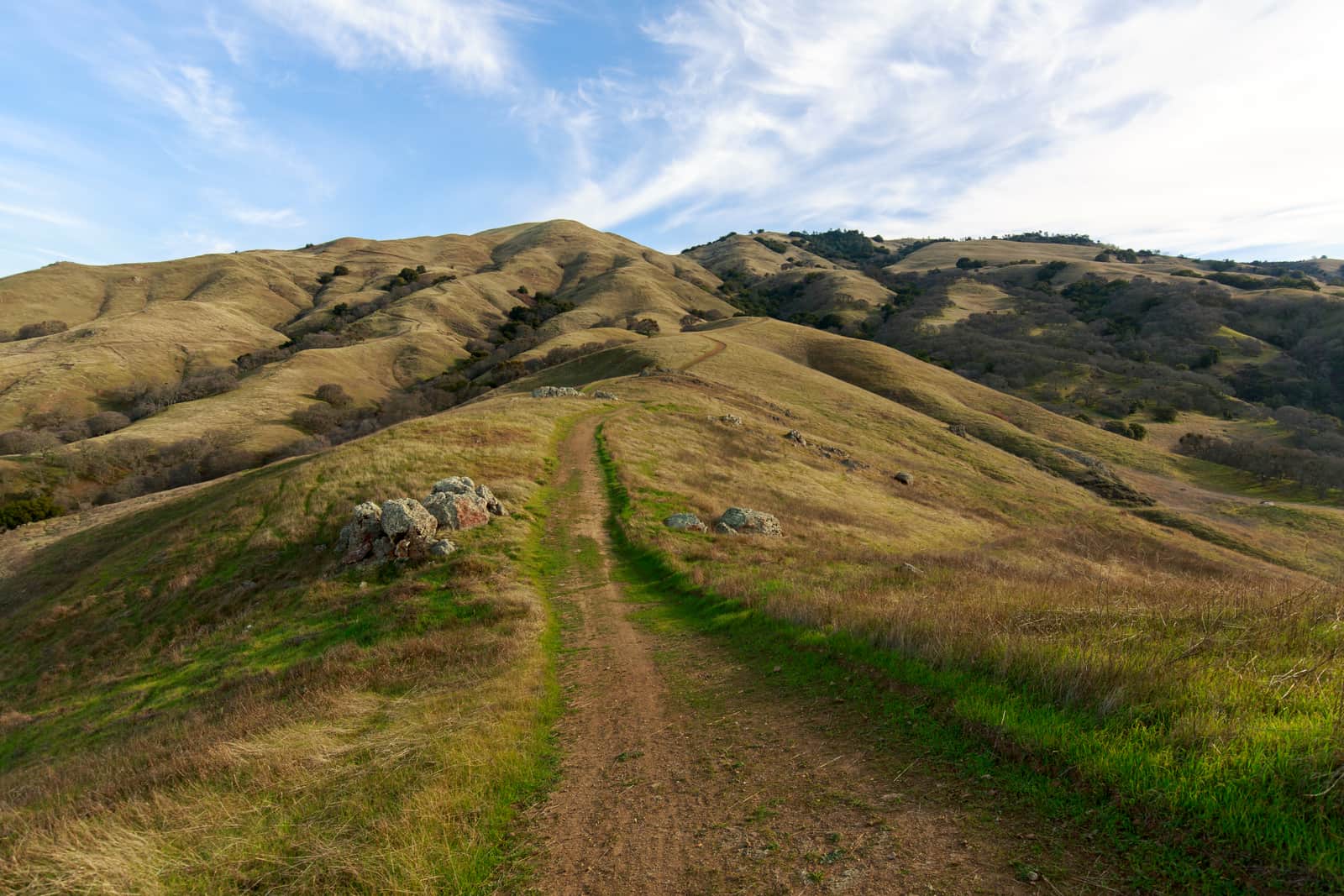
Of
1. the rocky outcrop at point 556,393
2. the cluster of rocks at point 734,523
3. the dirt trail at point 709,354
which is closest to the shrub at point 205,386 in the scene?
the rocky outcrop at point 556,393

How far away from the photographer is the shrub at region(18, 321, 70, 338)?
102m

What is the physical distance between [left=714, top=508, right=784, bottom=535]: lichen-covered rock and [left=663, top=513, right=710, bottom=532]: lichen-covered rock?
62 cm

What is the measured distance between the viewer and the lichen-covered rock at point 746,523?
21312 millimetres

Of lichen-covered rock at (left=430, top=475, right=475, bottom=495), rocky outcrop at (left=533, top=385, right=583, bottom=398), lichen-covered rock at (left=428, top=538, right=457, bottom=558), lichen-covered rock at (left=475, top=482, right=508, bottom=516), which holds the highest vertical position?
rocky outcrop at (left=533, top=385, right=583, bottom=398)

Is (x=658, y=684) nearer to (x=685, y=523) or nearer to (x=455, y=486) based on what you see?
(x=685, y=523)

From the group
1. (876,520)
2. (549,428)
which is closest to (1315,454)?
(876,520)

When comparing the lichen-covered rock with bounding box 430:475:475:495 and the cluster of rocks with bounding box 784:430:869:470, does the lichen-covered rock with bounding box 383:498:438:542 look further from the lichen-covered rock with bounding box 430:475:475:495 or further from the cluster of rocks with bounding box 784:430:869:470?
the cluster of rocks with bounding box 784:430:869:470

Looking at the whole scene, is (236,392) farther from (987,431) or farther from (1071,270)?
(1071,270)

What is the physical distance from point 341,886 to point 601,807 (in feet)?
8.69

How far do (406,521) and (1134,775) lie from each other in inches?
736

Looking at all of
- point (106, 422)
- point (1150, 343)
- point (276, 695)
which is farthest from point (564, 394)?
point (1150, 343)

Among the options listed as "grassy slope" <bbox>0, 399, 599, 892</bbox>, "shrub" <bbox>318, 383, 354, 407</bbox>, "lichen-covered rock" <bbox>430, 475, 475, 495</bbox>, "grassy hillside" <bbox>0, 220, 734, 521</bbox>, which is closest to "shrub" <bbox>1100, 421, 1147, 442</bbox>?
"grassy hillside" <bbox>0, 220, 734, 521</bbox>

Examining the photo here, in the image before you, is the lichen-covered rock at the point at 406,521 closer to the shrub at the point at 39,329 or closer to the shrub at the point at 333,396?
the shrub at the point at 333,396

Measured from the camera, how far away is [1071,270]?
6806 inches
